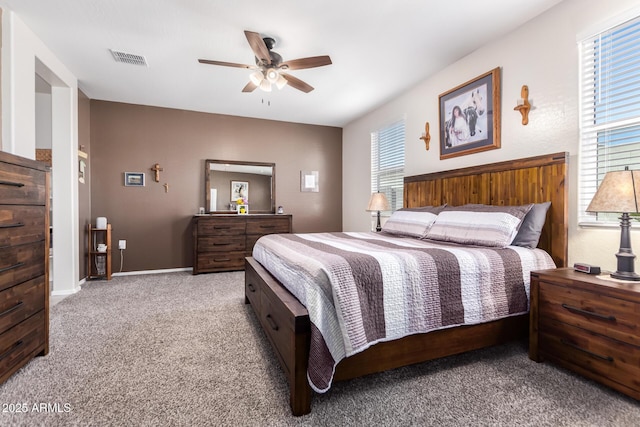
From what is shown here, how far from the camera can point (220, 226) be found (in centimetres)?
462

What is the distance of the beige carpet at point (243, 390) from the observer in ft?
4.65

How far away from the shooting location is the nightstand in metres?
1.51

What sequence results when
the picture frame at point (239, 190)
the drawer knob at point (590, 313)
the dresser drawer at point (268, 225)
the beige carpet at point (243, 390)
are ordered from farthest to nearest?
the picture frame at point (239, 190) → the dresser drawer at point (268, 225) → the drawer knob at point (590, 313) → the beige carpet at point (243, 390)

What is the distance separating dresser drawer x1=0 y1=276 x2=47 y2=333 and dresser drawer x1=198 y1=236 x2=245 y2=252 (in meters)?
2.48

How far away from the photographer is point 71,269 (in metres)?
3.55

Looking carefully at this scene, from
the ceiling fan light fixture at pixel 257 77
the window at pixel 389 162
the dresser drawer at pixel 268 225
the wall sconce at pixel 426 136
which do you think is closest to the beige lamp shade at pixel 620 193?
the wall sconce at pixel 426 136

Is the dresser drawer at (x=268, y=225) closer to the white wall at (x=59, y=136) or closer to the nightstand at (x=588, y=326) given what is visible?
the white wall at (x=59, y=136)

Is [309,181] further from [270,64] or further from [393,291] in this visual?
[393,291]

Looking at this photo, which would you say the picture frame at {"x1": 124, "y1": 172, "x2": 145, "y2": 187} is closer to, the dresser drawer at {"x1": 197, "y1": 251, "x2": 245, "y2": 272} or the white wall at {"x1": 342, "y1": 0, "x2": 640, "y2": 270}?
the dresser drawer at {"x1": 197, "y1": 251, "x2": 245, "y2": 272}

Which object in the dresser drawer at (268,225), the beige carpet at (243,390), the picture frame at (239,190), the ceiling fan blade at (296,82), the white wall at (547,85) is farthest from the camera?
the picture frame at (239,190)

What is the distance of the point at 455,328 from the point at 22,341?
2.59m

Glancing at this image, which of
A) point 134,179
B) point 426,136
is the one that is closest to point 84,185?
point 134,179

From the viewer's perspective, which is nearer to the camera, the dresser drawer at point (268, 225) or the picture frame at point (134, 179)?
the picture frame at point (134, 179)

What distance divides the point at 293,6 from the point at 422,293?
2327mm
